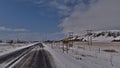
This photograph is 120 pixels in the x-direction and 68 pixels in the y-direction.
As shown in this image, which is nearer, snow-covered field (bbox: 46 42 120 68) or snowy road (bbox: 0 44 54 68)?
snowy road (bbox: 0 44 54 68)

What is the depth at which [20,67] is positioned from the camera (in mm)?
18297

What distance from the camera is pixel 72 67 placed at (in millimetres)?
17750

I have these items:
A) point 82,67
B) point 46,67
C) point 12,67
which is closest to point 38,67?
point 46,67

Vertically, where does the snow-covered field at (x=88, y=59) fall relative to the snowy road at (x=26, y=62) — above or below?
below

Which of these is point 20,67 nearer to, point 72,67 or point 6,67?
point 6,67

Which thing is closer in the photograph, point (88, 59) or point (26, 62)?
point (26, 62)

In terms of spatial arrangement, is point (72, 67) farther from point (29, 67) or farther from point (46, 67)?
point (29, 67)

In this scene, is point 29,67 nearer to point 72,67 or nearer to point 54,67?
point 54,67

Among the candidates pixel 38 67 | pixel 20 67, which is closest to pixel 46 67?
pixel 38 67

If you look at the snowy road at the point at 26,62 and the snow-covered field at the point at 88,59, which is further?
the snow-covered field at the point at 88,59

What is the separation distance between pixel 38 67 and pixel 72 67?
2.65 meters

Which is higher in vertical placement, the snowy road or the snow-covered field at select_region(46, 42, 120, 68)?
the snowy road

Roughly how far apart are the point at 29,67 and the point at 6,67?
1750 mm

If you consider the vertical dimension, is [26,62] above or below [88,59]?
above
